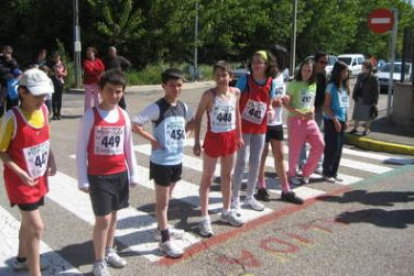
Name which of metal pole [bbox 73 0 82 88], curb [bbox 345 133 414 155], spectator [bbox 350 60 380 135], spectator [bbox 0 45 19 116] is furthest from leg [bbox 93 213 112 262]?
metal pole [bbox 73 0 82 88]

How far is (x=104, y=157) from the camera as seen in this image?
13.4ft

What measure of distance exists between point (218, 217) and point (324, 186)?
212 cm

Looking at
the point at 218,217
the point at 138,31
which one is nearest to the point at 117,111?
the point at 218,217

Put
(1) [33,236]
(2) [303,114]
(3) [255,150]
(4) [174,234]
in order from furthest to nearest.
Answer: (2) [303,114] → (3) [255,150] → (4) [174,234] → (1) [33,236]

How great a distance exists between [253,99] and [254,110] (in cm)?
12

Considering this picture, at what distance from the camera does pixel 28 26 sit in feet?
94.7

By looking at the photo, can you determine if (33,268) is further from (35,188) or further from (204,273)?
(204,273)

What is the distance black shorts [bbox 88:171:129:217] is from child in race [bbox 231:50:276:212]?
1.91 metres

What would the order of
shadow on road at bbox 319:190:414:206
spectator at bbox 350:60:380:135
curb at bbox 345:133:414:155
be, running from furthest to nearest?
1. spectator at bbox 350:60:380:135
2. curb at bbox 345:133:414:155
3. shadow on road at bbox 319:190:414:206

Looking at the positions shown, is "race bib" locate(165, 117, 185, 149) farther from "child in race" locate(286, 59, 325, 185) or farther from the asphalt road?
"child in race" locate(286, 59, 325, 185)

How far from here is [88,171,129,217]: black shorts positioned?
4039 mm

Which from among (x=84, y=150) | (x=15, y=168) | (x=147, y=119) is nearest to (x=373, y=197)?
(x=147, y=119)

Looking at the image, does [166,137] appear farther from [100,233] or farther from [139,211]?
[139,211]

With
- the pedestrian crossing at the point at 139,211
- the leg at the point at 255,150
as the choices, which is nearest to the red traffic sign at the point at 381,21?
the pedestrian crossing at the point at 139,211
